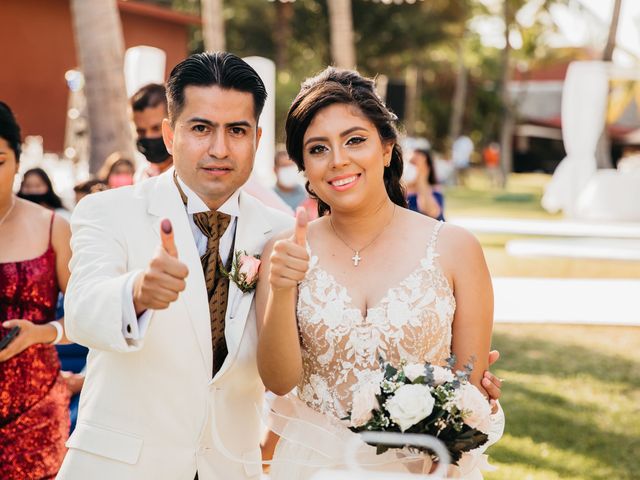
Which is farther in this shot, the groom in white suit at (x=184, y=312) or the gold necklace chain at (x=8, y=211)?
the gold necklace chain at (x=8, y=211)

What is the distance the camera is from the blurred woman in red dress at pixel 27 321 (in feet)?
11.9

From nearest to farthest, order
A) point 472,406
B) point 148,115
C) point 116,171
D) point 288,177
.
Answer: point 472,406 → point 148,115 → point 116,171 → point 288,177

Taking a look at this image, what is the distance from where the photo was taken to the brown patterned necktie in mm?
2924

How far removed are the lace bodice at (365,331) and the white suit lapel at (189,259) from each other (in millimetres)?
472

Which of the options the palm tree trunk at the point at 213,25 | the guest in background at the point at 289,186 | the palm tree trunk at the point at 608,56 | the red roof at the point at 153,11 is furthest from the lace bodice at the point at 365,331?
the palm tree trunk at the point at 608,56

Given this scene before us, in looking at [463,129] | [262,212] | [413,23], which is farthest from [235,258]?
[463,129]

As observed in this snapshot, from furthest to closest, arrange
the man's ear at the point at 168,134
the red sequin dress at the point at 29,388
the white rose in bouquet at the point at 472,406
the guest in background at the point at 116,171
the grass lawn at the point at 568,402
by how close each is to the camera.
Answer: the guest in background at the point at 116,171 → the grass lawn at the point at 568,402 → the red sequin dress at the point at 29,388 → the man's ear at the point at 168,134 → the white rose in bouquet at the point at 472,406

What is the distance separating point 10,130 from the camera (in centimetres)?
360

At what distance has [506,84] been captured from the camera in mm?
41938

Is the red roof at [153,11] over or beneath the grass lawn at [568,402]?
over

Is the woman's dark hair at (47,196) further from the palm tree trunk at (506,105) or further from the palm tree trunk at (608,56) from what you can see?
the palm tree trunk at (506,105)

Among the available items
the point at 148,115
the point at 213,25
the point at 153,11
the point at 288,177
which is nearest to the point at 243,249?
the point at 148,115

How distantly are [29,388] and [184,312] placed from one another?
4.23ft

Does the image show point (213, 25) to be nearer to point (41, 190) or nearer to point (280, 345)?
point (41, 190)
